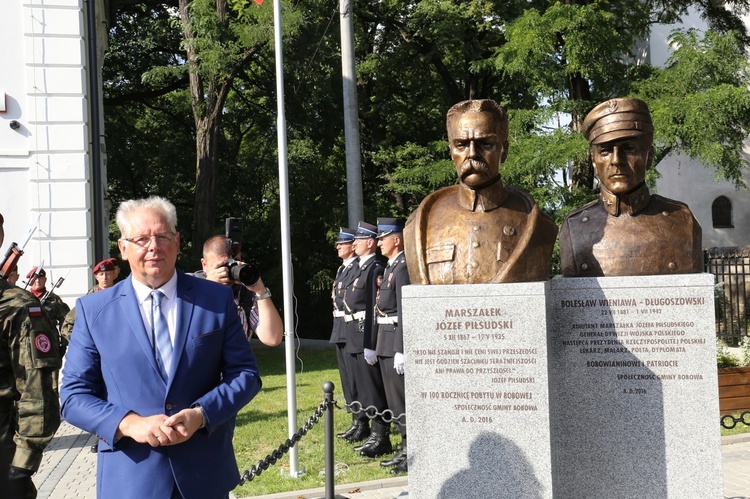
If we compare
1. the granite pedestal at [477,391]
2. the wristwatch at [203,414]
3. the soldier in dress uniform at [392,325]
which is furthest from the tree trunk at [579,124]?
the wristwatch at [203,414]

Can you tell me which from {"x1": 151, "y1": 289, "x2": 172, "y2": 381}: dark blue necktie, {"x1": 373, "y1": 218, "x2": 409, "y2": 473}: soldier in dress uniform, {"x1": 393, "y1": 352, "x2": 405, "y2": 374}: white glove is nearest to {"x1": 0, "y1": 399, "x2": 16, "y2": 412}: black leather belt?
{"x1": 151, "y1": 289, "x2": 172, "y2": 381}: dark blue necktie

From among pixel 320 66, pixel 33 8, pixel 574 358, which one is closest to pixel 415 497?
pixel 574 358

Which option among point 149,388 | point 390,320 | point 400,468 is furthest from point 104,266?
point 149,388

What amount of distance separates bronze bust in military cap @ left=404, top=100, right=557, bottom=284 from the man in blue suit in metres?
1.70

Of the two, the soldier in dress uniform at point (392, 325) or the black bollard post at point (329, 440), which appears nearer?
the black bollard post at point (329, 440)

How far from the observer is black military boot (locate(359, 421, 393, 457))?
795 centimetres

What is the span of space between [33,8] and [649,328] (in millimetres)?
11792

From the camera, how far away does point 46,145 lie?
13.1 meters

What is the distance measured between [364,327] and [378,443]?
4.41ft

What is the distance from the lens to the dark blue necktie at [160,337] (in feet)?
10.5

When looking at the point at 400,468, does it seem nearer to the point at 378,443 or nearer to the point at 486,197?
the point at 378,443

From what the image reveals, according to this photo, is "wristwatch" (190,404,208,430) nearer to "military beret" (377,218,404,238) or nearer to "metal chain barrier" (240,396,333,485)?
"metal chain barrier" (240,396,333,485)

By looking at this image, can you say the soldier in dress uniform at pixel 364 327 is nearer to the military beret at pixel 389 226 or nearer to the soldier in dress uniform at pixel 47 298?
the military beret at pixel 389 226

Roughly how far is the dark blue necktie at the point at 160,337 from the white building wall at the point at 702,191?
93.6 ft
